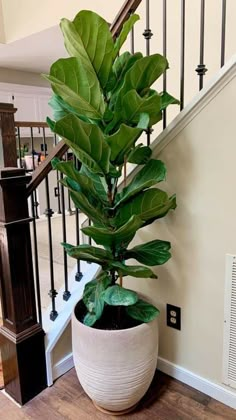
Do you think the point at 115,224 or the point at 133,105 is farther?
the point at 115,224

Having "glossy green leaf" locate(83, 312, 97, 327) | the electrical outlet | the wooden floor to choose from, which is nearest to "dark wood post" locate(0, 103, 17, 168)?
Result: "glossy green leaf" locate(83, 312, 97, 327)

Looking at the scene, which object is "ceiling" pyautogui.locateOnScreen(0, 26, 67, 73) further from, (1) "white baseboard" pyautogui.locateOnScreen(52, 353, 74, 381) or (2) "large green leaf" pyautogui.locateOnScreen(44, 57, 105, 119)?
(1) "white baseboard" pyautogui.locateOnScreen(52, 353, 74, 381)

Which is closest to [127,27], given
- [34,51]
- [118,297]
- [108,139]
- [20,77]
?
[108,139]

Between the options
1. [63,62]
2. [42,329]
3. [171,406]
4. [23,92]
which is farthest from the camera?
[23,92]

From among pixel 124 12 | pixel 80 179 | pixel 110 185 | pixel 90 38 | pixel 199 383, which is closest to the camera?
pixel 90 38

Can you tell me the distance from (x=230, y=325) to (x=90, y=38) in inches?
52.8

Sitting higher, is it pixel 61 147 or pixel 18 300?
pixel 61 147

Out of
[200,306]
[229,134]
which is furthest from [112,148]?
[200,306]

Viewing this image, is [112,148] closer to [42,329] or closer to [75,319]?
[75,319]

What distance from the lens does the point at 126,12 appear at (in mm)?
1517

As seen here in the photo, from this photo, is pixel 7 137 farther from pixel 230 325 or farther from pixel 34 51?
pixel 34 51

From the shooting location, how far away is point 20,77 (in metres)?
5.78

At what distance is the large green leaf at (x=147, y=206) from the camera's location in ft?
4.43

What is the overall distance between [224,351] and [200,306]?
0.23 metres
